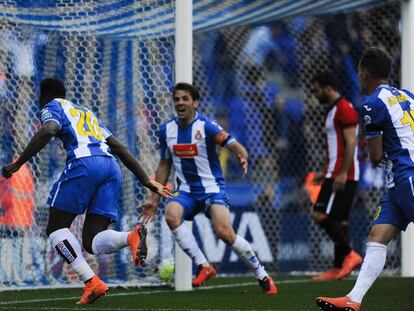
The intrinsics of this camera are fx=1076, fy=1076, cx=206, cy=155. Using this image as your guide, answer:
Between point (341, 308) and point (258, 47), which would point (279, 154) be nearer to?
point (258, 47)

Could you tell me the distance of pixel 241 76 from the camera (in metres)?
13.6

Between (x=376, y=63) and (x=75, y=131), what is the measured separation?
7.53 feet

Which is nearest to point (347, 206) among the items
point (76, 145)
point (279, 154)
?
point (279, 154)

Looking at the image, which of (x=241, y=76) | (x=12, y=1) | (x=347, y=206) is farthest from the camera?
(x=241, y=76)

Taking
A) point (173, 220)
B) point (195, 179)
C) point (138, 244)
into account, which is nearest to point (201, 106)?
point (195, 179)

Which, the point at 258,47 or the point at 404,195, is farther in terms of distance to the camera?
the point at 258,47

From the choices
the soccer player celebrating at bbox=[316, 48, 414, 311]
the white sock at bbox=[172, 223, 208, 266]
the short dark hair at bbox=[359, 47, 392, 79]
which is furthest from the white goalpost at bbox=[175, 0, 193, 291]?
the soccer player celebrating at bbox=[316, 48, 414, 311]

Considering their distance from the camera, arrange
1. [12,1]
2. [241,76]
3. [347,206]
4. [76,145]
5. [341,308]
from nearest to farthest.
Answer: [341,308] → [76,145] → [12,1] → [347,206] → [241,76]

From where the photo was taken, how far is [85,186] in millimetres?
7707

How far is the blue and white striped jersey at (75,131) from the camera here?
7.71 metres

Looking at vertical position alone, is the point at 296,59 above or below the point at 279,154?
above

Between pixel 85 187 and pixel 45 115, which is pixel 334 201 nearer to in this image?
pixel 85 187

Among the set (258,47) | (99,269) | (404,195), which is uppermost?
(258,47)

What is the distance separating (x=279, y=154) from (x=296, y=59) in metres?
1.23
